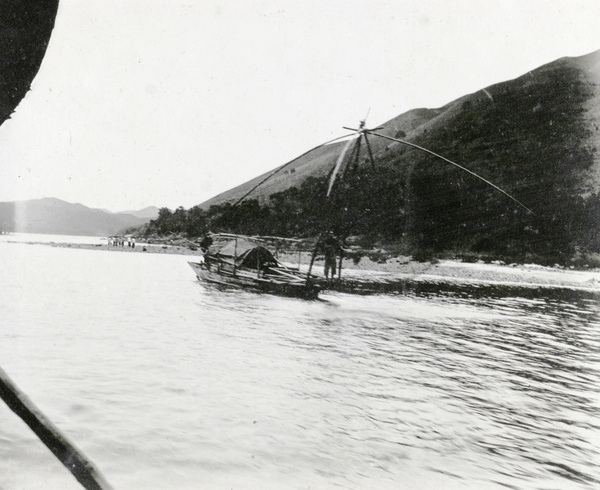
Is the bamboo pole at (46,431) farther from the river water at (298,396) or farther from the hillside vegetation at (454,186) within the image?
the hillside vegetation at (454,186)

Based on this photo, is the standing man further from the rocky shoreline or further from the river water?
the rocky shoreline

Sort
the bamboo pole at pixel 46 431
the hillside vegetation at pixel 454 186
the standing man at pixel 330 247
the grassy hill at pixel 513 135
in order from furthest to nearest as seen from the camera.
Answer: the standing man at pixel 330 247
the hillside vegetation at pixel 454 186
the grassy hill at pixel 513 135
the bamboo pole at pixel 46 431

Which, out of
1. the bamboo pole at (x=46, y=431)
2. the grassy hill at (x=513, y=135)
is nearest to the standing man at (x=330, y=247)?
the grassy hill at (x=513, y=135)

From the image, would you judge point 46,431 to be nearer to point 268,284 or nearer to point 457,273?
point 268,284

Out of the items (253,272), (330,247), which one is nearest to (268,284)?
(253,272)

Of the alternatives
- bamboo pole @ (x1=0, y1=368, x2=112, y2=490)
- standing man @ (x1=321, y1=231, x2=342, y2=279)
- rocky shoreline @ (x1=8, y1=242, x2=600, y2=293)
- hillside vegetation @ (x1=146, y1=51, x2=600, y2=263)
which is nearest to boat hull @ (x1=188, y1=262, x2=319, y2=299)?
standing man @ (x1=321, y1=231, x2=342, y2=279)

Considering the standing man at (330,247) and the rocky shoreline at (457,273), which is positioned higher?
the standing man at (330,247)
